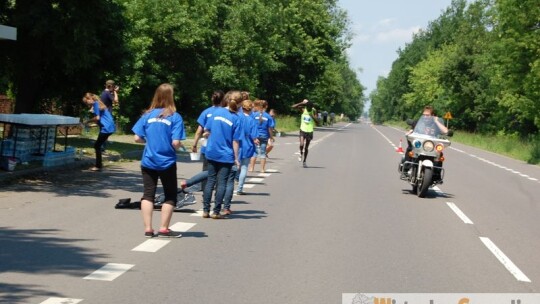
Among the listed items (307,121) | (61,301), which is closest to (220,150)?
(61,301)

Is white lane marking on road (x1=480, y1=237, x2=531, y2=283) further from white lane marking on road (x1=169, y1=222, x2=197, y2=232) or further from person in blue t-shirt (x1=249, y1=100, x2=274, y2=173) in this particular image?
person in blue t-shirt (x1=249, y1=100, x2=274, y2=173)

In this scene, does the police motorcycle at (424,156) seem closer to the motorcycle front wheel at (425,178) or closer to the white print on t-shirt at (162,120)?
the motorcycle front wheel at (425,178)

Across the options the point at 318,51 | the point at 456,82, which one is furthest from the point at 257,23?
the point at 456,82

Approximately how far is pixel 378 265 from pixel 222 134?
3617 mm

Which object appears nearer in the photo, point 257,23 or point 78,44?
point 78,44

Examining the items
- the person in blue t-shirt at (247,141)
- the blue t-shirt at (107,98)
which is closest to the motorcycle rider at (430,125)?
the person in blue t-shirt at (247,141)

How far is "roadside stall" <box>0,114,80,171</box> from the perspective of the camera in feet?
48.9

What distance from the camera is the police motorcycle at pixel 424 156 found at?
48.0ft

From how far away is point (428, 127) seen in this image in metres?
15.4

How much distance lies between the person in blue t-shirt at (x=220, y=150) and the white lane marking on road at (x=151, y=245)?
210 cm

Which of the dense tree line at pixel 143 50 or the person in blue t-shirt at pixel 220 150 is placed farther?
the dense tree line at pixel 143 50

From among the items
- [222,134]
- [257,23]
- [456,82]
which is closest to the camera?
[222,134]

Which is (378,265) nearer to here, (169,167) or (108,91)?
(169,167)

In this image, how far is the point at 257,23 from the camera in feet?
143
